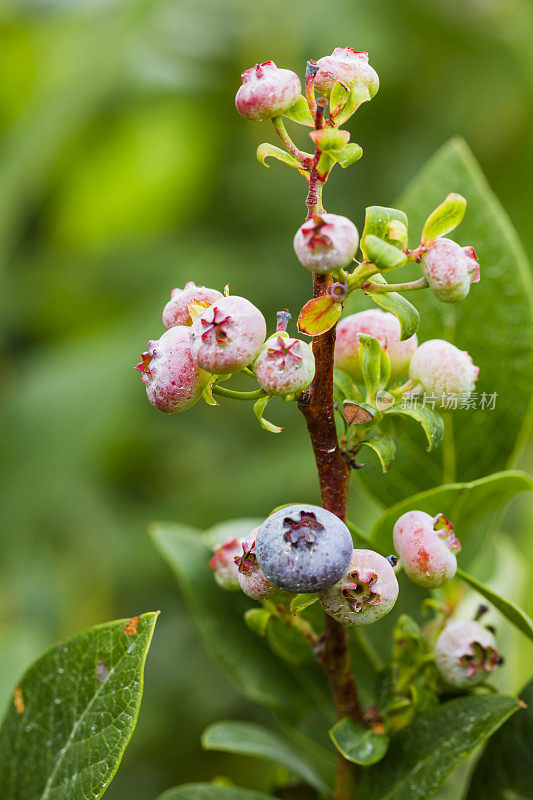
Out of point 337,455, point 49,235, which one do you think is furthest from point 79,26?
point 337,455

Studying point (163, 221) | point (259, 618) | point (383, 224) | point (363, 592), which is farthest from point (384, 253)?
point (163, 221)

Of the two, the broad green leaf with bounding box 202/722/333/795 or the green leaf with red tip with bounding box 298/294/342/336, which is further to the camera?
the broad green leaf with bounding box 202/722/333/795

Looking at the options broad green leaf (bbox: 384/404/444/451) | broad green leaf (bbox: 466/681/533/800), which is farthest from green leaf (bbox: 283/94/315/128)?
broad green leaf (bbox: 466/681/533/800)

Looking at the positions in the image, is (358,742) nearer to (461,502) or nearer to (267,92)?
(461,502)

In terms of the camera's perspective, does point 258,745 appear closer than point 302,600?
No

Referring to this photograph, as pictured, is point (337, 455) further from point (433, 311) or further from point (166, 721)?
point (166, 721)

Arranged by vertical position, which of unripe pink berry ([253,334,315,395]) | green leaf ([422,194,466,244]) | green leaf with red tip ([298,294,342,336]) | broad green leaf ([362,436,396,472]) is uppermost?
green leaf ([422,194,466,244])

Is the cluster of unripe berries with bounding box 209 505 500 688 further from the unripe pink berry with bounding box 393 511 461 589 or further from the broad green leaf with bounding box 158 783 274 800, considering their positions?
the broad green leaf with bounding box 158 783 274 800
